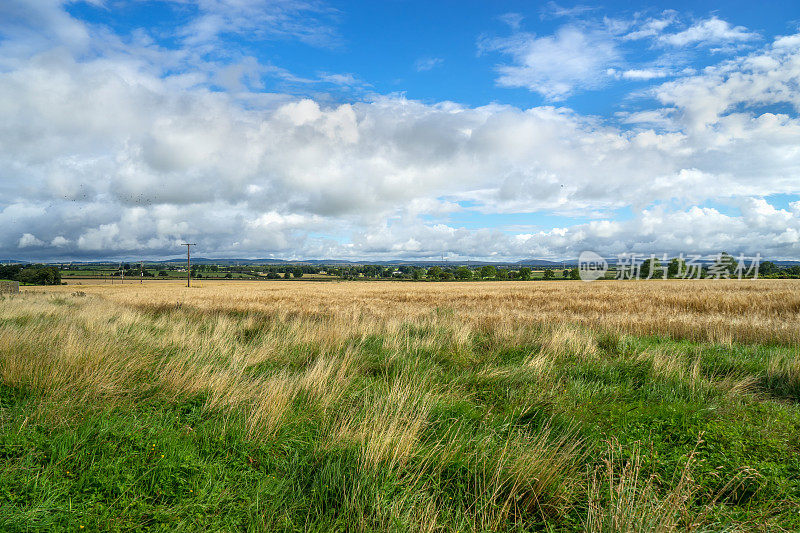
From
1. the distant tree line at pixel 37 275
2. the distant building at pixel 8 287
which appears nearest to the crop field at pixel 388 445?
the distant building at pixel 8 287

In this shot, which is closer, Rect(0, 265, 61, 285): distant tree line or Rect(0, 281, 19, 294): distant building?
Rect(0, 281, 19, 294): distant building

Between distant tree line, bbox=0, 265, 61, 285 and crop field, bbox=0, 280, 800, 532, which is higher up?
crop field, bbox=0, 280, 800, 532

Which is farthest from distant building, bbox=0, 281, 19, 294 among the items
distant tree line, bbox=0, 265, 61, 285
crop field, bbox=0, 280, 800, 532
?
distant tree line, bbox=0, 265, 61, 285

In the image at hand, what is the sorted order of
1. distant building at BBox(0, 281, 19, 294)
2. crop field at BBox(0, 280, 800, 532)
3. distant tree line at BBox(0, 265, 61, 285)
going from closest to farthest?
crop field at BBox(0, 280, 800, 532) → distant building at BBox(0, 281, 19, 294) → distant tree line at BBox(0, 265, 61, 285)

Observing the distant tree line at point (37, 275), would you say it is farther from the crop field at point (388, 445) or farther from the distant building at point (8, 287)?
the crop field at point (388, 445)

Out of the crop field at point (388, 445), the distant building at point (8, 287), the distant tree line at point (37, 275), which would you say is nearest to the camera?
the crop field at point (388, 445)

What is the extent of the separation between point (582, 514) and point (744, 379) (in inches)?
207

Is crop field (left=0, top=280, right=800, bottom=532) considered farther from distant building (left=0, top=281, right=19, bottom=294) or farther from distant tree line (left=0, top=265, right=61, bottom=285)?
distant tree line (left=0, top=265, right=61, bottom=285)

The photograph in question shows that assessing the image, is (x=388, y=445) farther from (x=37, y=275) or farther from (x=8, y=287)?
(x=37, y=275)

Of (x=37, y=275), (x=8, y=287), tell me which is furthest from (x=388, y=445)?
(x=37, y=275)

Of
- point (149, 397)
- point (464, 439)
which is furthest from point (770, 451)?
point (149, 397)

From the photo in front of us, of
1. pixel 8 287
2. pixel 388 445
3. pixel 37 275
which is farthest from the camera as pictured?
pixel 37 275

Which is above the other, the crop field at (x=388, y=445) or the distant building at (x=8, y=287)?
the crop field at (x=388, y=445)

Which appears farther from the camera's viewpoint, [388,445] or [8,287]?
[8,287]
